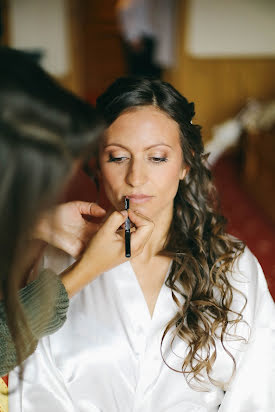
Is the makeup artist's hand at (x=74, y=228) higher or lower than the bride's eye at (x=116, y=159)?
lower

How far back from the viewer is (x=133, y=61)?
6.32m

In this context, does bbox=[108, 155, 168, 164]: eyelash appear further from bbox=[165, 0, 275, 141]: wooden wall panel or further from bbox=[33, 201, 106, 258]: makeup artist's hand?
bbox=[165, 0, 275, 141]: wooden wall panel

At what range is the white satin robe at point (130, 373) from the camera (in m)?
1.17

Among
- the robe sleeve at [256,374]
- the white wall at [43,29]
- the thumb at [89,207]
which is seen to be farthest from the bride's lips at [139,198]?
the white wall at [43,29]

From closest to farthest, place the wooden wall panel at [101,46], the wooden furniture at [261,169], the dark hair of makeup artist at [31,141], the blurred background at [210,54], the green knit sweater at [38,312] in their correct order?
the dark hair of makeup artist at [31,141] → the green knit sweater at [38,312] → the wooden furniture at [261,169] → the blurred background at [210,54] → the wooden wall panel at [101,46]

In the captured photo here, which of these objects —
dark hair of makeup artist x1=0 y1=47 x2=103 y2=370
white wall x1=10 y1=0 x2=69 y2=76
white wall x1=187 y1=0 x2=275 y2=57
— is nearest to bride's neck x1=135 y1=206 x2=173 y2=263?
dark hair of makeup artist x1=0 y1=47 x2=103 y2=370

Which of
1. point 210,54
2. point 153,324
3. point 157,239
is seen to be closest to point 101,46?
point 210,54

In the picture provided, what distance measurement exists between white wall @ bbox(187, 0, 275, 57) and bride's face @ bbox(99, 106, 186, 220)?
12.3 ft

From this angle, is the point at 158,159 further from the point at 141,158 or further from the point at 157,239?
the point at 157,239

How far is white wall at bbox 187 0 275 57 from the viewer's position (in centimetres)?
456

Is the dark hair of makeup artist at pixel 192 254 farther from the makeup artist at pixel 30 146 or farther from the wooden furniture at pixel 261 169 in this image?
the wooden furniture at pixel 261 169

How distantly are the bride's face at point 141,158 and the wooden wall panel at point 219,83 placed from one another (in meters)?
3.65

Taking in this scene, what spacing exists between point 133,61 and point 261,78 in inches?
86.5

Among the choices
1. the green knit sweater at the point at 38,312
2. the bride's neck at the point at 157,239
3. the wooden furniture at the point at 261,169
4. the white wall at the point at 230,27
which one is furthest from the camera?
the white wall at the point at 230,27
